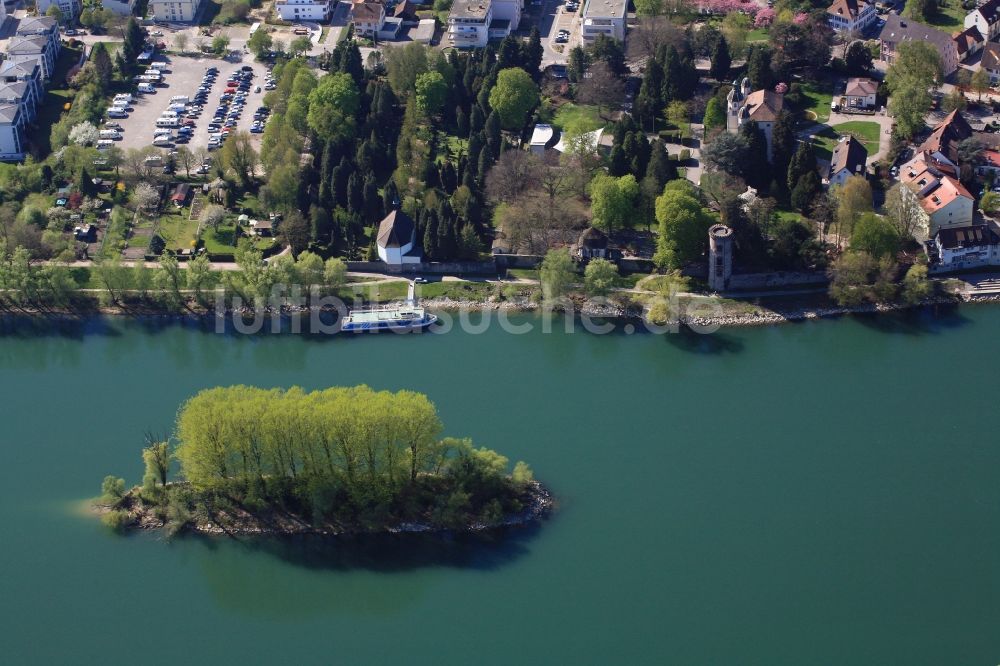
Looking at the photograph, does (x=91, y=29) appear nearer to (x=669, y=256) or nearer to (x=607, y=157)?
(x=607, y=157)

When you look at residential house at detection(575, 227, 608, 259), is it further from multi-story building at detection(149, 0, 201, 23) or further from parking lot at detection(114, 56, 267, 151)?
multi-story building at detection(149, 0, 201, 23)

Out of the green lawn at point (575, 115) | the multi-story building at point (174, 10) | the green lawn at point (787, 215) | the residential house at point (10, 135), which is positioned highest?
the multi-story building at point (174, 10)

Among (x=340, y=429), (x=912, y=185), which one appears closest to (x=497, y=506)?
(x=340, y=429)

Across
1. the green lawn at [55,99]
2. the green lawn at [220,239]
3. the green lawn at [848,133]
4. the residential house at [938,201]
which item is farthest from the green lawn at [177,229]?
the residential house at [938,201]

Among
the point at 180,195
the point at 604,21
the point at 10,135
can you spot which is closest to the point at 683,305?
the point at 180,195

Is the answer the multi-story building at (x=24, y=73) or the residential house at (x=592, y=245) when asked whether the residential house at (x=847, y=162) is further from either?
the multi-story building at (x=24, y=73)

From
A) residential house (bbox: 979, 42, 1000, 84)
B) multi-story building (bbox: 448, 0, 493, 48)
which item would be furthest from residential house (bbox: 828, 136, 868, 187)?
multi-story building (bbox: 448, 0, 493, 48)
